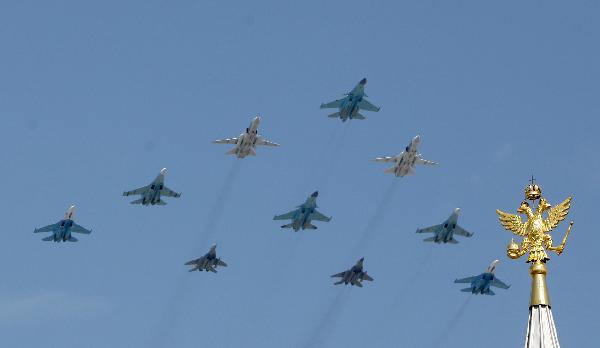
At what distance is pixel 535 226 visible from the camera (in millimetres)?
151875

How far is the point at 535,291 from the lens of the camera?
149875mm

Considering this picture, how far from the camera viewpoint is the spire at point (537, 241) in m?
149

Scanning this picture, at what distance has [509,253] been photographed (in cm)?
15188

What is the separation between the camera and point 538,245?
5969 inches

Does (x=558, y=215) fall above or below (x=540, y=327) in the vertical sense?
above

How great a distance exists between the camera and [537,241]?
151750mm

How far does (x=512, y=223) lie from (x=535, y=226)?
7.35 ft

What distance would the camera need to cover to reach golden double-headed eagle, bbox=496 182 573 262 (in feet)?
497

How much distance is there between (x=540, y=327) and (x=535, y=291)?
4353mm

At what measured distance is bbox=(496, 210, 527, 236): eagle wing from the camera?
152750 millimetres

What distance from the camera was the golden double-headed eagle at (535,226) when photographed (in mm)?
151625

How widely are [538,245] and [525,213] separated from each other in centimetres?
357

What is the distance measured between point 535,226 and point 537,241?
1.36m

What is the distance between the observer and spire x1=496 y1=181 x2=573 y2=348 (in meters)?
149
